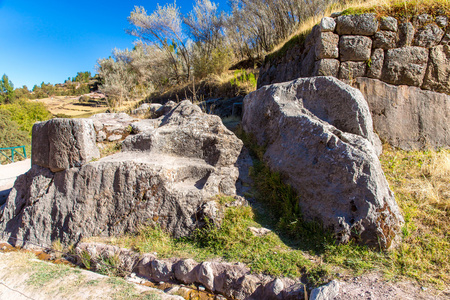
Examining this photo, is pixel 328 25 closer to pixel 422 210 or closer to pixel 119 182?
pixel 422 210

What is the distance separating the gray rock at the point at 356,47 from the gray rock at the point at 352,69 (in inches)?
3.9

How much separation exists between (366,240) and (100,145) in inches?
165

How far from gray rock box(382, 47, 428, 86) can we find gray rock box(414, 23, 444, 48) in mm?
127

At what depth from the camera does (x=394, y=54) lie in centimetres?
490

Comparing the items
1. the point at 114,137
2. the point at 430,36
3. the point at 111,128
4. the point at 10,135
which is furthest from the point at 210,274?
the point at 10,135

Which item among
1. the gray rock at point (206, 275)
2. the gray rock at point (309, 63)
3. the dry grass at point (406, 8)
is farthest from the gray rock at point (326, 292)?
the dry grass at point (406, 8)

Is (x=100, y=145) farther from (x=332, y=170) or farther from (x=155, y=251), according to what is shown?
(x=332, y=170)

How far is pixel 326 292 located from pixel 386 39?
4908mm

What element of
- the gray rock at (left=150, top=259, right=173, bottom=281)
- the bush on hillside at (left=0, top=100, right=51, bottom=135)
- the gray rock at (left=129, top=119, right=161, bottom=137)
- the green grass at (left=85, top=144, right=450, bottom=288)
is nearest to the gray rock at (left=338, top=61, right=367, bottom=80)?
the green grass at (left=85, top=144, right=450, bottom=288)

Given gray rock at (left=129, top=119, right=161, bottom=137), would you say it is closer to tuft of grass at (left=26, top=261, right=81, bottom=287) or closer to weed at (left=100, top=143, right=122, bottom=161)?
weed at (left=100, top=143, right=122, bottom=161)

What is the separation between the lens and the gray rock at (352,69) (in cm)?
502

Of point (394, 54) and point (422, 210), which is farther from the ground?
point (394, 54)

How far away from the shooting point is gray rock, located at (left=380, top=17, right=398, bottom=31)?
16.1 ft

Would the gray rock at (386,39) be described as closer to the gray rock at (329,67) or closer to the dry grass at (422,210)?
the gray rock at (329,67)
